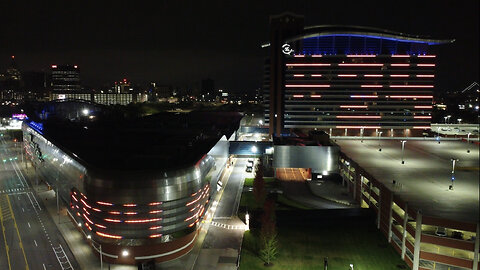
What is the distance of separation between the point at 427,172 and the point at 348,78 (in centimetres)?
6021

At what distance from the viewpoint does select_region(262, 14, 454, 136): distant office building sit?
10069 centimetres

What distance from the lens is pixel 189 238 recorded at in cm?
3794

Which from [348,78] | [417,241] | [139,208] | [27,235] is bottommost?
[27,235]

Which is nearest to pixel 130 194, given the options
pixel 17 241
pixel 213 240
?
pixel 213 240

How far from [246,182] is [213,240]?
25.2 meters

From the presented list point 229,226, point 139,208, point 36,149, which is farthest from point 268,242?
point 36,149

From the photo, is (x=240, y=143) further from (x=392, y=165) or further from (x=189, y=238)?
(x=189, y=238)

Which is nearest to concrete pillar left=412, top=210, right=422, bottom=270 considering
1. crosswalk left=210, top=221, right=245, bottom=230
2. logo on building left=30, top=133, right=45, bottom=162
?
crosswalk left=210, top=221, right=245, bottom=230

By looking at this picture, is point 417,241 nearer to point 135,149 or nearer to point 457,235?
point 457,235

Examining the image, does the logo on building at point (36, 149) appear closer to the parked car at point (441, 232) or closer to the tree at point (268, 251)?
the tree at point (268, 251)

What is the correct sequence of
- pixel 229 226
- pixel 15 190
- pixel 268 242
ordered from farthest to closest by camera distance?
pixel 15 190, pixel 229 226, pixel 268 242

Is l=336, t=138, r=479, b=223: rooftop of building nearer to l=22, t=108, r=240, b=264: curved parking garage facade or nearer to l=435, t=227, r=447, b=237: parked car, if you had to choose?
l=435, t=227, r=447, b=237: parked car

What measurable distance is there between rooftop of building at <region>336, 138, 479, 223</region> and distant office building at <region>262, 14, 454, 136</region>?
23720 mm

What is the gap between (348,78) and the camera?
10175 centimetres
